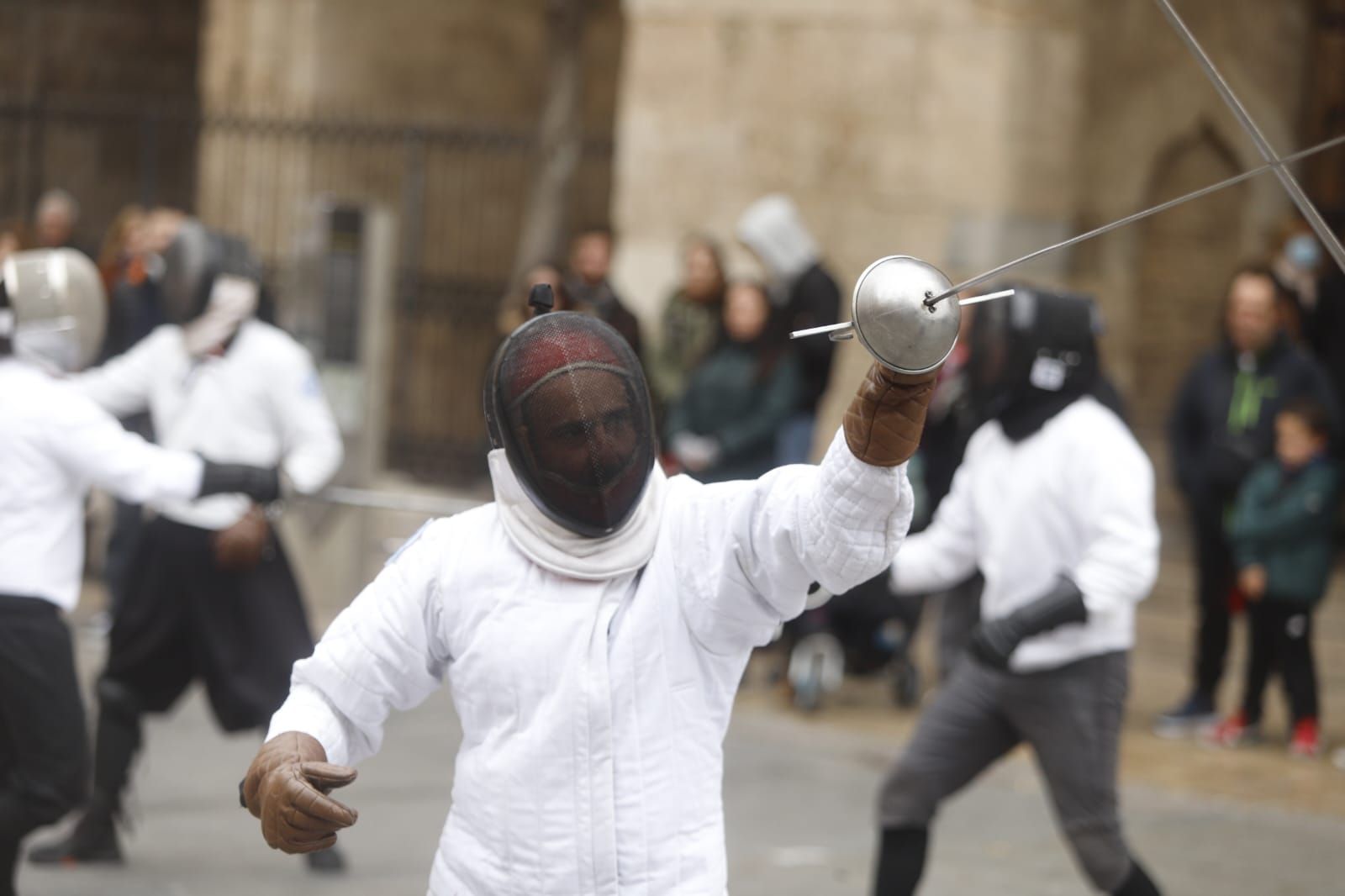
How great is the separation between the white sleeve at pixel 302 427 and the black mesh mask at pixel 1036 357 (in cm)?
216

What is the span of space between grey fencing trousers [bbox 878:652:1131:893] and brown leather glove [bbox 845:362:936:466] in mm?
2326

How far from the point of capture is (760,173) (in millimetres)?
10680

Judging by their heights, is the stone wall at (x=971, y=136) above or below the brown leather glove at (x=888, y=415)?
above

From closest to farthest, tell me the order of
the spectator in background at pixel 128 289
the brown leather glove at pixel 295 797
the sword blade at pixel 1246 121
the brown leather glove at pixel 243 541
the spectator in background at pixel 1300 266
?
the sword blade at pixel 1246 121
the brown leather glove at pixel 295 797
the brown leather glove at pixel 243 541
the spectator in background at pixel 1300 266
the spectator in background at pixel 128 289

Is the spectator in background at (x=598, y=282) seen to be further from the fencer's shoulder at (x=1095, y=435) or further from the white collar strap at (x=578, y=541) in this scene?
the white collar strap at (x=578, y=541)

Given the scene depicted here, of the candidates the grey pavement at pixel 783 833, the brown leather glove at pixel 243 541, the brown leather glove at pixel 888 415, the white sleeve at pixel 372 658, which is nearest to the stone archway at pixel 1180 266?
the grey pavement at pixel 783 833

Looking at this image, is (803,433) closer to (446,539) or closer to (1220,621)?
(1220,621)

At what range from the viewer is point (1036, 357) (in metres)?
4.80

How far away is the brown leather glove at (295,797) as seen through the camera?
2.74m

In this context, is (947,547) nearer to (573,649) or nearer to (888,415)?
(573,649)

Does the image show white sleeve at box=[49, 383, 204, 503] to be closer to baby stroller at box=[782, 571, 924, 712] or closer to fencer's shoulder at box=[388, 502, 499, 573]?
fencer's shoulder at box=[388, 502, 499, 573]

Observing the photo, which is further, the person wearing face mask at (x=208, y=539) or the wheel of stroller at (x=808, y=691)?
the wheel of stroller at (x=808, y=691)

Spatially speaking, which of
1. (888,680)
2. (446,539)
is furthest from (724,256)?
(446,539)

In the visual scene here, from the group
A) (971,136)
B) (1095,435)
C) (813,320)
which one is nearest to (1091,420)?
(1095,435)
